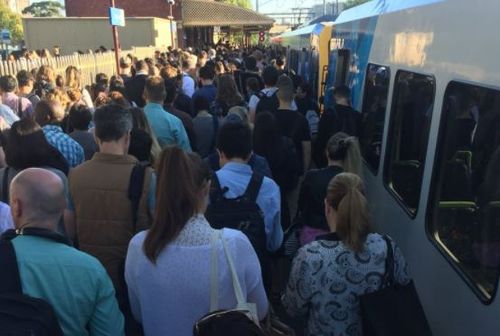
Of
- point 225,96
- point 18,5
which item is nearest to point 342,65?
point 225,96

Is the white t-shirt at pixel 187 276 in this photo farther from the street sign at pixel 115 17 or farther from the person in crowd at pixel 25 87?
the street sign at pixel 115 17

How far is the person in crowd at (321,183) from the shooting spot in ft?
11.6

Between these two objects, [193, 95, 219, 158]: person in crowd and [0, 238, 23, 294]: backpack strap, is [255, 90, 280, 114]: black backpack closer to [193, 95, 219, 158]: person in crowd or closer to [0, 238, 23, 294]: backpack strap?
[193, 95, 219, 158]: person in crowd

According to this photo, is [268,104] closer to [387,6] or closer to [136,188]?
[387,6]

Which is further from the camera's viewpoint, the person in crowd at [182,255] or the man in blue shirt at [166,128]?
the man in blue shirt at [166,128]

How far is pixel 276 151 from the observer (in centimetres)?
429

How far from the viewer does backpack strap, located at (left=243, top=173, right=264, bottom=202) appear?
116 inches

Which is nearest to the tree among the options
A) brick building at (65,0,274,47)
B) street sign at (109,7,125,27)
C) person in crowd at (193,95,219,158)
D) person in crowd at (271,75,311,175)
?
brick building at (65,0,274,47)

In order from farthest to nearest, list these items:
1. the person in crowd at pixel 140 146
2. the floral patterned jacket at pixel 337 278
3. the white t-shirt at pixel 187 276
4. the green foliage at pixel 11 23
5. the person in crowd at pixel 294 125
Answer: the green foliage at pixel 11 23 < the person in crowd at pixel 294 125 < the person in crowd at pixel 140 146 < the floral patterned jacket at pixel 337 278 < the white t-shirt at pixel 187 276

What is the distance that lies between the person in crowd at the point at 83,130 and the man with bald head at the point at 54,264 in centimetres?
239

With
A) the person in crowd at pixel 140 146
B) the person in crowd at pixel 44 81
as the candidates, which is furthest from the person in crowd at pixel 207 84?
the person in crowd at pixel 140 146

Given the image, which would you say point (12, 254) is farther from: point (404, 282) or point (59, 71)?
point (59, 71)

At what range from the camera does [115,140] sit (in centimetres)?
294

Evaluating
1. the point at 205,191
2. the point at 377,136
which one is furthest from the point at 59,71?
the point at 205,191
